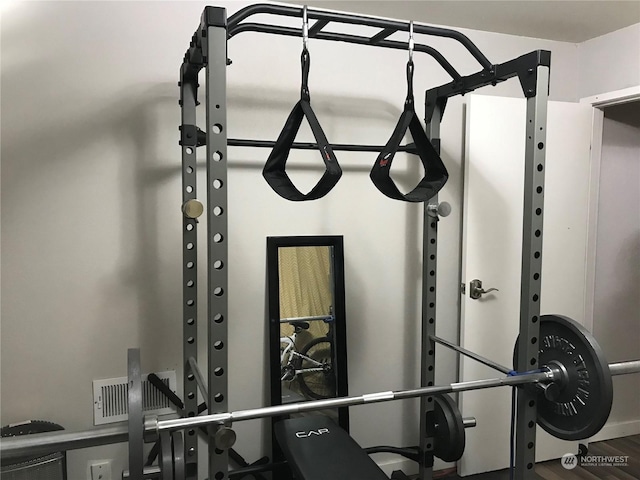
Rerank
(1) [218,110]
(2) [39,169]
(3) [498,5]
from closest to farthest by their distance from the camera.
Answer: (1) [218,110] → (2) [39,169] → (3) [498,5]

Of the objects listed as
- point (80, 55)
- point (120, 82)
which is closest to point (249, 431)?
point (120, 82)

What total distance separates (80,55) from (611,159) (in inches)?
112

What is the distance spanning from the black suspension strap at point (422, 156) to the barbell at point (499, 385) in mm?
577

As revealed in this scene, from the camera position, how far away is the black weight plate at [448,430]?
197 centimetres

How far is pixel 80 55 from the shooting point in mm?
1903

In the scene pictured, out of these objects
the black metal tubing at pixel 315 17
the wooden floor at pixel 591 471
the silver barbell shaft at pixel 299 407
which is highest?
the black metal tubing at pixel 315 17

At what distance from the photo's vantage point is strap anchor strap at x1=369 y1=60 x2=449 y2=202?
53.8 inches

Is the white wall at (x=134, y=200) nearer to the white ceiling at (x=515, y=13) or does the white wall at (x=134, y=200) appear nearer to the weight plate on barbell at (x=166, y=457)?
the white ceiling at (x=515, y=13)

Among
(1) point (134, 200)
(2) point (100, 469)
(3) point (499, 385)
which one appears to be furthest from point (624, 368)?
(2) point (100, 469)

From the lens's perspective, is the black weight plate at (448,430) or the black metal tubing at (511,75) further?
the black weight plate at (448,430)

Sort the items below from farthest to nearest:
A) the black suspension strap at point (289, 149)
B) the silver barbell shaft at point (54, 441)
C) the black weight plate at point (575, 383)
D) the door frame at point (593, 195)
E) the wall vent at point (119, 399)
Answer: the door frame at point (593, 195), the wall vent at point (119, 399), the black weight plate at point (575, 383), the black suspension strap at point (289, 149), the silver barbell shaft at point (54, 441)

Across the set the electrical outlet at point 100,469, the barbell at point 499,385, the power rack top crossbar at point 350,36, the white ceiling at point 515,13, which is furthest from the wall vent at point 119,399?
the white ceiling at point 515,13

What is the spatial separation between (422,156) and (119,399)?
157 centimetres

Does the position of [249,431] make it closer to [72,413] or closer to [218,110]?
[72,413]
